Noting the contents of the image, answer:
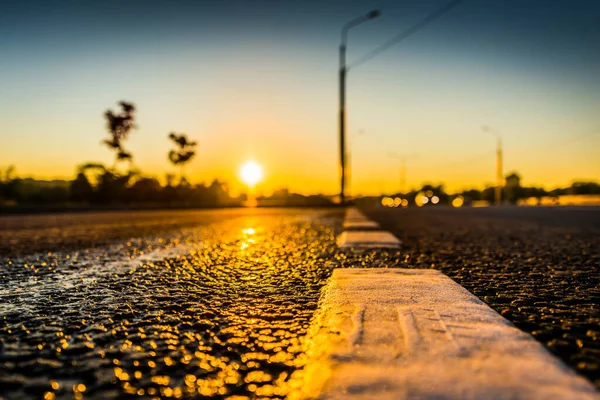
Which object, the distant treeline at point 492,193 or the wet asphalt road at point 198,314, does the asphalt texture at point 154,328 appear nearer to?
the wet asphalt road at point 198,314

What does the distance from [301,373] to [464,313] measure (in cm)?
70

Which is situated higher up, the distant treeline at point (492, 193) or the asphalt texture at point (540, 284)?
the distant treeline at point (492, 193)

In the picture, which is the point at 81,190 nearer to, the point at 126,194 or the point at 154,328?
the point at 126,194

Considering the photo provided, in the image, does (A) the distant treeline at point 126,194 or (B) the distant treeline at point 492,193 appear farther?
(B) the distant treeline at point 492,193

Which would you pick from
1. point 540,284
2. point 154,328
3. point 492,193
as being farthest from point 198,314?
point 492,193

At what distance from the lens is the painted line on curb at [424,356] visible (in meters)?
0.86

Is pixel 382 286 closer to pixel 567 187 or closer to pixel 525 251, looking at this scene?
pixel 525 251

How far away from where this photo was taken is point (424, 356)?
1012 mm

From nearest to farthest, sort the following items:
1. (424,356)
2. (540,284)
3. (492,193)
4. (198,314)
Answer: (424,356), (198,314), (540,284), (492,193)

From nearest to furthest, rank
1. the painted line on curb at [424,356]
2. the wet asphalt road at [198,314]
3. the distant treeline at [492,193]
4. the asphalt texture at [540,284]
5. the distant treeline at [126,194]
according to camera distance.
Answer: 1. the painted line on curb at [424,356]
2. the wet asphalt road at [198,314]
3. the asphalt texture at [540,284]
4. the distant treeline at [126,194]
5. the distant treeline at [492,193]

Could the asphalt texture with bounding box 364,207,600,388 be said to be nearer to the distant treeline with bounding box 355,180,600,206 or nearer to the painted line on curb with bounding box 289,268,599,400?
the painted line on curb with bounding box 289,268,599,400

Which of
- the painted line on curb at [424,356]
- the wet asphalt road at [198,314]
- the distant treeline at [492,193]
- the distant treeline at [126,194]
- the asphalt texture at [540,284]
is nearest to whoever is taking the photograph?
the painted line on curb at [424,356]

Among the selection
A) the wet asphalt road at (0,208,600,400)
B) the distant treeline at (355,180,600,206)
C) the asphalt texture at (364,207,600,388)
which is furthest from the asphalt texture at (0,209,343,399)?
the distant treeline at (355,180,600,206)

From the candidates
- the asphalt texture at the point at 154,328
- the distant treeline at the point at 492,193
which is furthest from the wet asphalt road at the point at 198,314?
the distant treeline at the point at 492,193
